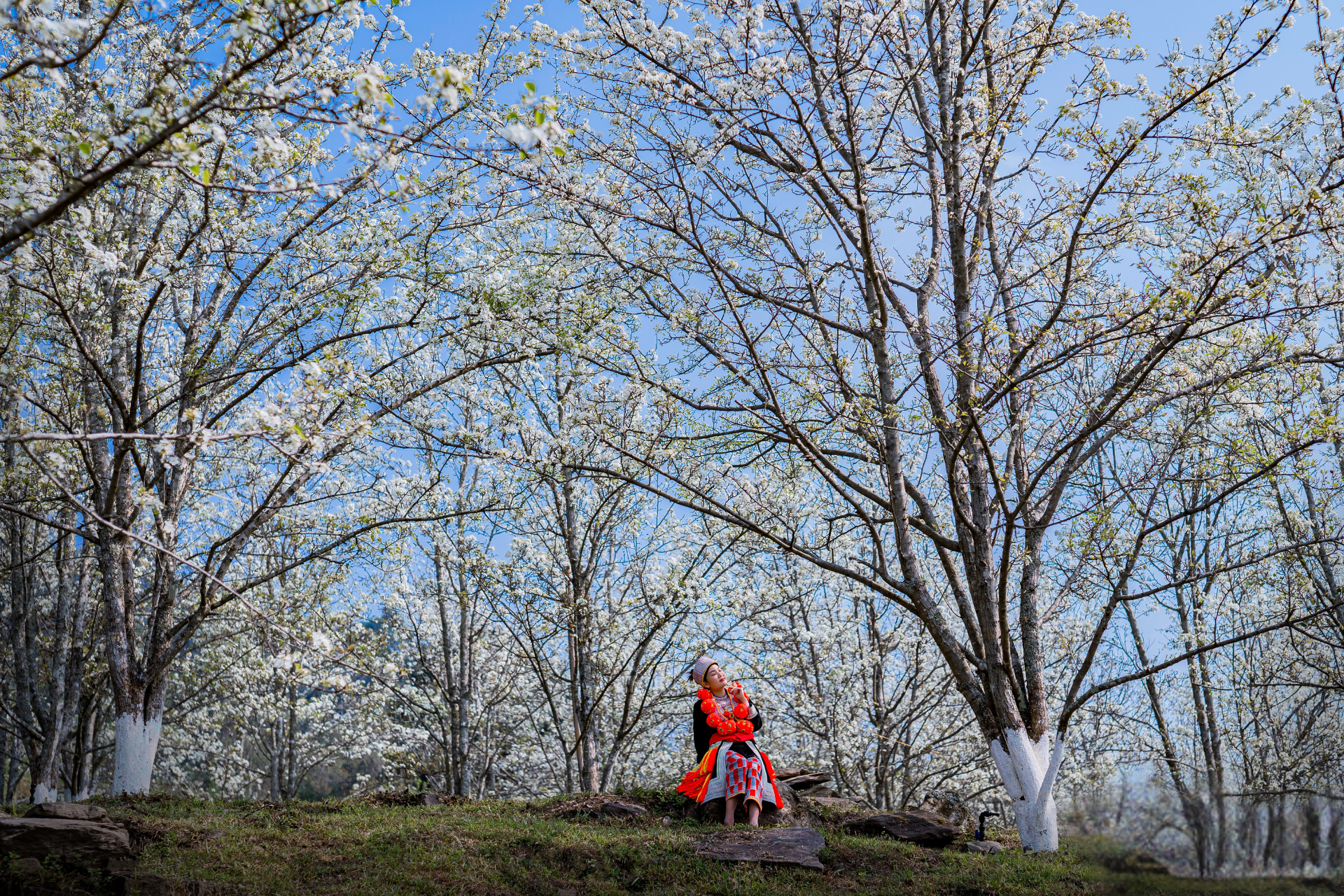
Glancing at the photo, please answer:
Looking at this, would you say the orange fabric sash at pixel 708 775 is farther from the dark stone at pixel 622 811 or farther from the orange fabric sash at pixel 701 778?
the dark stone at pixel 622 811

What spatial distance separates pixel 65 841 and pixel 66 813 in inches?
23.1

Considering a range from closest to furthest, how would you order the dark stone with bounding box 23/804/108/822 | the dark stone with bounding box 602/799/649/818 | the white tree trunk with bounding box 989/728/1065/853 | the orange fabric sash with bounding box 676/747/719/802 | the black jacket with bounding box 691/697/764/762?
the dark stone with bounding box 23/804/108/822 < the white tree trunk with bounding box 989/728/1065/853 < the dark stone with bounding box 602/799/649/818 < the orange fabric sash with bounding box 676/747/719/802 < the black jacket with bounding box 691/697/764/762

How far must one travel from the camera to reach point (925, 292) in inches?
382

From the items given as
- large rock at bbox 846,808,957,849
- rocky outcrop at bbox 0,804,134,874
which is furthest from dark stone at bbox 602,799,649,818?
rocky outcrop at bbox 0,804,134,874

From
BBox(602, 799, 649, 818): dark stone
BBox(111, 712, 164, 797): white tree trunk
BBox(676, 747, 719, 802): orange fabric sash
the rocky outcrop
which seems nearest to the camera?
the rocky outcrop

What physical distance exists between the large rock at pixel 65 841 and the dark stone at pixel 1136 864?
242 inches

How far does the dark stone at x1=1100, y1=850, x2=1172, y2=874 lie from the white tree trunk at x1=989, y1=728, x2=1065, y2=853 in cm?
434

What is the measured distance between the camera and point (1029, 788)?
786 centimetres

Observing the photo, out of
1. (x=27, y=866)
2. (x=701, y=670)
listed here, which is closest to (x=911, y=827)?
(x=701, y=670)

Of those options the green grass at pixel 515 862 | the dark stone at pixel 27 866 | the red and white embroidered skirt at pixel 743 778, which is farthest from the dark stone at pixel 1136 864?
the dark stone at pixel 27 866

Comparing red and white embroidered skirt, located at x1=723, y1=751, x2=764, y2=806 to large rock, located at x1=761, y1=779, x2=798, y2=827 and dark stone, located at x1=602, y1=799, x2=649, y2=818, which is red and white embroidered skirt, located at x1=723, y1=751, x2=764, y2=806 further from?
dark stone, located at x1=602, y1=799, x2=649, y2=818

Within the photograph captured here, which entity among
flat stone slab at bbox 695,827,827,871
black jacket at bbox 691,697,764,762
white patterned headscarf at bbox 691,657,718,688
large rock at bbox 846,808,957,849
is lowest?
large rock at bbox 846,808,957,849

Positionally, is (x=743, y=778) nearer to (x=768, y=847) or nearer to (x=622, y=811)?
(x=622, y=811)

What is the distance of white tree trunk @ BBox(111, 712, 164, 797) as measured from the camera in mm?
9633
